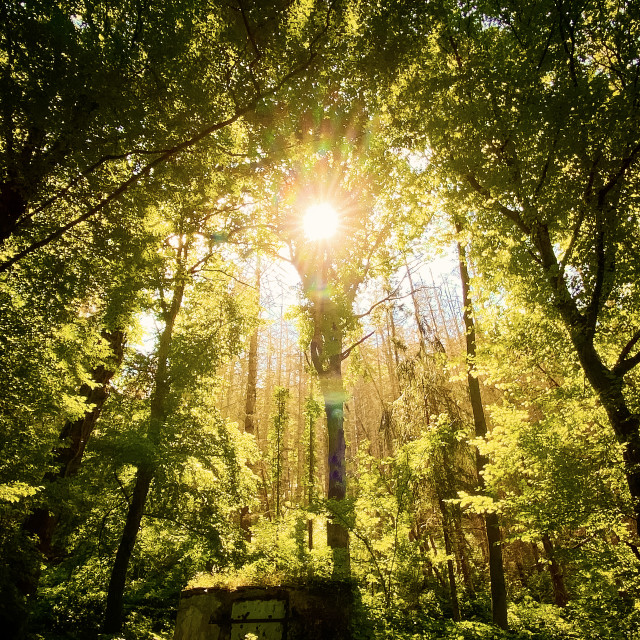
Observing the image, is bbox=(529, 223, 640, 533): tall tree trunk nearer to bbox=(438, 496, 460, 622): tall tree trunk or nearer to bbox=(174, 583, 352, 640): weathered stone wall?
bbox=(174, 583, 352, 640): weathered stone wall

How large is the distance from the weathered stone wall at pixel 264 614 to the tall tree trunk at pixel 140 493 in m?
2.68

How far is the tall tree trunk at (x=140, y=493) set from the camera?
22.7ft

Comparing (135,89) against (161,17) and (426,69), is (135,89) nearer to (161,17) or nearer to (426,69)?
(161,17)

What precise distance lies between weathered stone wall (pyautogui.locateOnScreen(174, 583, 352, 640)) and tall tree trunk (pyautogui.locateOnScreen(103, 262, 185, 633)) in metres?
2.68

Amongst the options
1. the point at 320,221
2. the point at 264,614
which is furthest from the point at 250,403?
the point at 264,614

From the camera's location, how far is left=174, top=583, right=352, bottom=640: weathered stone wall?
4910 mm

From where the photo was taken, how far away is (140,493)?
7699 mm

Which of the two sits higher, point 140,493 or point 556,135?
point 556,135

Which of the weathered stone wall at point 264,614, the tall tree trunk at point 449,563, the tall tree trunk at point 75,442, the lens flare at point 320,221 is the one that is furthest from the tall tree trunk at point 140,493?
the tall tree trunk at point 449,563

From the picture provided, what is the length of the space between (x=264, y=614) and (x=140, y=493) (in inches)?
161

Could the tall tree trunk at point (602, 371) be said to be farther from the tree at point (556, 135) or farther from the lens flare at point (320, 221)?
the lens flare at point (320, 221)

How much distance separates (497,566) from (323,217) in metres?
9.43

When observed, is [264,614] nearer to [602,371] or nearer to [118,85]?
[602,371]

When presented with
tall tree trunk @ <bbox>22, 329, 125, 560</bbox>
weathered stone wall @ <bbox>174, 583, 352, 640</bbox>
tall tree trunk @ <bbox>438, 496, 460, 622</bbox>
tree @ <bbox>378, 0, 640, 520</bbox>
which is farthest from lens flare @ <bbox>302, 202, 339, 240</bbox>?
weathered stone wall @ <bbox>174, 583, 352, 640</bbox>
